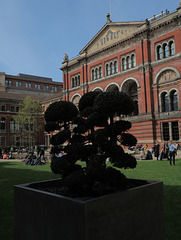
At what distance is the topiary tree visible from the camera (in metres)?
3.48

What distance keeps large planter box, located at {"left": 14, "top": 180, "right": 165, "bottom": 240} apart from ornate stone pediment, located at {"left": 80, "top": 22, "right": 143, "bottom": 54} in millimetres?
Answer: 30558

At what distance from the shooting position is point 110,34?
3384cm

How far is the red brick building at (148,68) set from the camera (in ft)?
87.2

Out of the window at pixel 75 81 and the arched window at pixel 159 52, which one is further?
the window at pixel 75 81

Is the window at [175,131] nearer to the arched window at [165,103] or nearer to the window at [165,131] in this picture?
the window at [165,131]

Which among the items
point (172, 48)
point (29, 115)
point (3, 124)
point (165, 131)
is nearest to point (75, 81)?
point (29, 115)

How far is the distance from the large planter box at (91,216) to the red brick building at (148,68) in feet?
78.6

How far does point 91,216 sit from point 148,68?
28208mm

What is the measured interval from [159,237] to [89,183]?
143 cm

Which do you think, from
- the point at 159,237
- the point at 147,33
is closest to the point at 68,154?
the point at 159,237

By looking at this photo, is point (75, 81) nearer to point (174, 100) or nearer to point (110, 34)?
point (110, 34)

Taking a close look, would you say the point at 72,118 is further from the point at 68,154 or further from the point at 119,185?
the point at 119,185

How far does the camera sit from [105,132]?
3.81m

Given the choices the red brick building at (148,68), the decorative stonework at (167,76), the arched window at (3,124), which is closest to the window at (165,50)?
the red brick building at (148,68)
